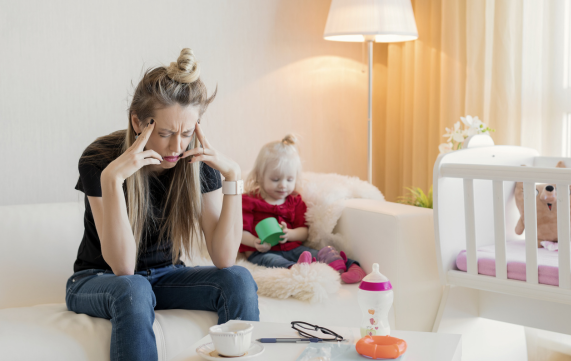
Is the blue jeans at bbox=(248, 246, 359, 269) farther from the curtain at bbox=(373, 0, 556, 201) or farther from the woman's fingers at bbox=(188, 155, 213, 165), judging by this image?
the curtain at bbox=(373, 0, 556, 201)

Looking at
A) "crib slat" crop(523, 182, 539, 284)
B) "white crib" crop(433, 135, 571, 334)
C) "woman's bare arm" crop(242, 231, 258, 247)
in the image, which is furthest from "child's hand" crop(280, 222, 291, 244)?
"crib slat" crop(523, 182, 539, 284)

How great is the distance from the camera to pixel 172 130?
1.29 meters

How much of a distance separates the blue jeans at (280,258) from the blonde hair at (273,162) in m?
0.24

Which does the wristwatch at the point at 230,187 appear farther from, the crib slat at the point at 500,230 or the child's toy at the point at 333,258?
the crib slat at the point at 500,230

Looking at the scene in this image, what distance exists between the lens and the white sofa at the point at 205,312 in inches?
53.9

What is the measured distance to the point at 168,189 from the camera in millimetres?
1451

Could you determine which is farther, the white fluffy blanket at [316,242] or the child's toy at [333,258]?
the child's toy at [333,258]

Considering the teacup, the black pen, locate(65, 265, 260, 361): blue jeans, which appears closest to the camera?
the teacup

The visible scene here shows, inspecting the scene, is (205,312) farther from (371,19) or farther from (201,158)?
(371,19)

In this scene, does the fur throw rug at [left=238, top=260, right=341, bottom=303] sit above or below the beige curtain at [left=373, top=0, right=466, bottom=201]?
below

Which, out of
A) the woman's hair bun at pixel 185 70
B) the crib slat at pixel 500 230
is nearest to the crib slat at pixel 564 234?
the crib slat at pixel 500 230

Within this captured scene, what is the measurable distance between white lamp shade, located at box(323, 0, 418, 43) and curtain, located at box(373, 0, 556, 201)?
0.24 m

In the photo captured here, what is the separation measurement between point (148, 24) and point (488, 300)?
1639mm

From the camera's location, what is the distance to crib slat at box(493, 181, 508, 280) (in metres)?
1.53
